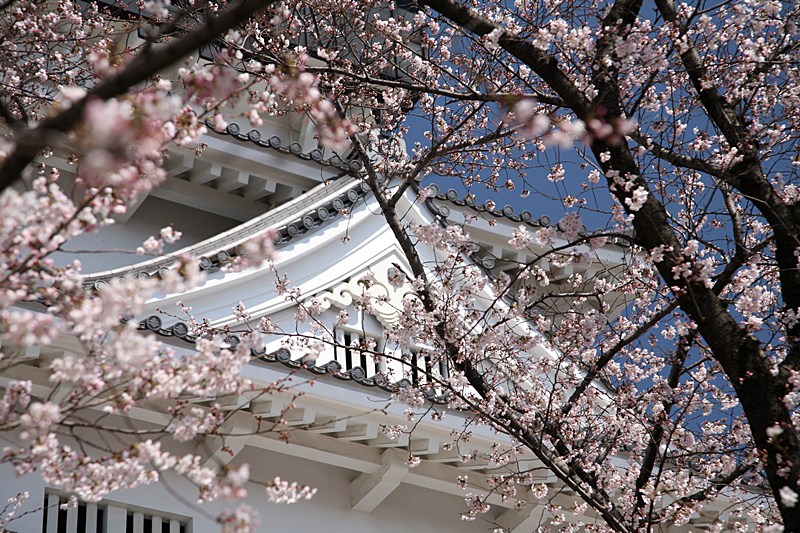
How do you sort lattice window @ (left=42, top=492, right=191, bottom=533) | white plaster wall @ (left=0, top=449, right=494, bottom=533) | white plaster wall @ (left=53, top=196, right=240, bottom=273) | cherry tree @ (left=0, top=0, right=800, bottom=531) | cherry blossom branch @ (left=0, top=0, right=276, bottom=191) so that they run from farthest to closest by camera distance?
white plaster wall @ (left=53, top=196, right=240, bottom=273) → white plaster wall @ (left=0, top=449, right=494, bottom=533) → lattice window @ (left=42, top=492, right=191, bottom=533) → cherry tree @ (left=0, top=0, right=800, bottom=531) → cherry blossom branch @ (left=0, top=0, right=276, bottom=191)

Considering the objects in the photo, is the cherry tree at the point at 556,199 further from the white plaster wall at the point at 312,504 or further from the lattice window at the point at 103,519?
the lattice window at the point at 103,519

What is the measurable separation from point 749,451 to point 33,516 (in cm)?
459

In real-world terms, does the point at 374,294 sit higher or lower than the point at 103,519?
higher

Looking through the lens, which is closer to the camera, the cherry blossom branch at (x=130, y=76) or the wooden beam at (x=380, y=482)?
the cherry blossom branch at (x=130, y=76)

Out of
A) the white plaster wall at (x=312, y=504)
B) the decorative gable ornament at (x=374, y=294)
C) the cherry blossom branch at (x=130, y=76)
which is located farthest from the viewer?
the decorative gable ornament at (x=374, y=294)

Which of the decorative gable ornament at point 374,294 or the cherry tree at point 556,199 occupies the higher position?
the decorative gable ornament at point 374,294

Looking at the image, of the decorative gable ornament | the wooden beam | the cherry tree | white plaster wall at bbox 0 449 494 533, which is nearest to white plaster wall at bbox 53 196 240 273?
the cherry tree

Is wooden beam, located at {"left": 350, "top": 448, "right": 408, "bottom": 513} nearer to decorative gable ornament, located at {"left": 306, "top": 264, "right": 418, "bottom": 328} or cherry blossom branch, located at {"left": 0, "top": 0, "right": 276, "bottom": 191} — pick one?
decorative gable ornament, located at {"left": 306, "top": 264, "right": 418, "bottom": 328}

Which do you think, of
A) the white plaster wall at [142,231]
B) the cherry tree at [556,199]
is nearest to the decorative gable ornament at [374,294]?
the cherry tree at [556,199]

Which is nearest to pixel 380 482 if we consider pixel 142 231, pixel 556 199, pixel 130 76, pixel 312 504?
pixel 312 504

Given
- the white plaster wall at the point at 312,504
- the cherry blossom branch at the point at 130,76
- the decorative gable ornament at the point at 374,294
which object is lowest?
the cherry blossom branch at the point at 130,76

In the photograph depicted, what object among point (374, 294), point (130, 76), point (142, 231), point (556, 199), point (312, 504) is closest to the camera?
point (130, 76)

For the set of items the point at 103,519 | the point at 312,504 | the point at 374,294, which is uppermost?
the point at 374,294

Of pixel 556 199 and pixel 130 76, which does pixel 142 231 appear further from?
pixel 130 76
